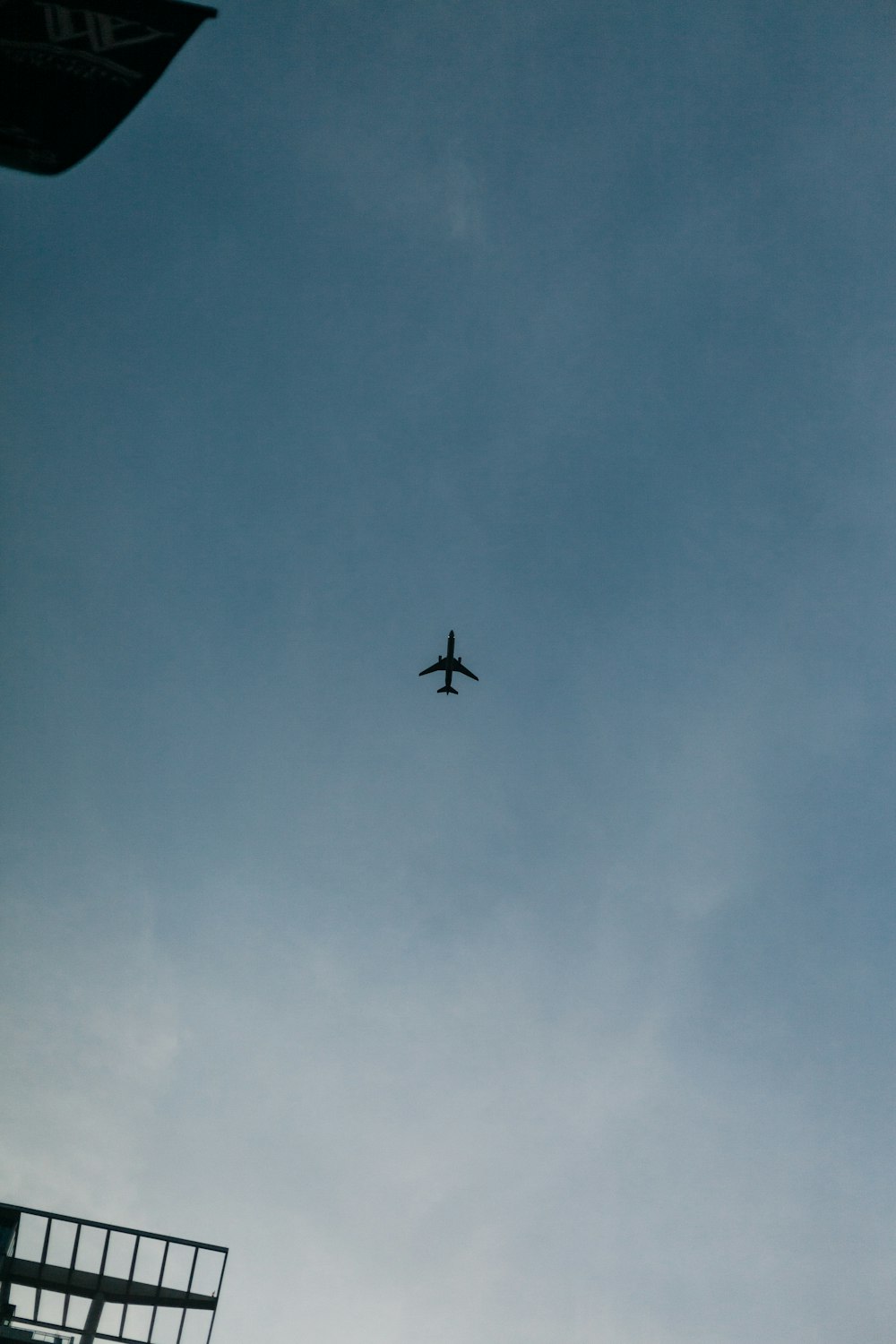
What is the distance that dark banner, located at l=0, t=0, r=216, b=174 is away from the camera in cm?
1549

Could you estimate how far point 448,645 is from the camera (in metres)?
60.6

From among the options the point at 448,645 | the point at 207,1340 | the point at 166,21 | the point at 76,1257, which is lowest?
the point at 207,1340

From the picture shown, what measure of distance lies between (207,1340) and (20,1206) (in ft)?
41.0

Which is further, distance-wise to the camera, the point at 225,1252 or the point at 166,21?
the point at 225,1252

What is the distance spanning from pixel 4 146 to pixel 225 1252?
5230 cm

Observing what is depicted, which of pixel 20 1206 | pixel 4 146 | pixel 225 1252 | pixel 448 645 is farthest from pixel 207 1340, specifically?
pixel 4 146

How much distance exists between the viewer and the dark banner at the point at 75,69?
15.5m

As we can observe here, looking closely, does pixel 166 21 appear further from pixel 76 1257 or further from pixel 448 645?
pixel 76 1257

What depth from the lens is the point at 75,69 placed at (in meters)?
15.6

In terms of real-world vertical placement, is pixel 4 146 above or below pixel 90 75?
below

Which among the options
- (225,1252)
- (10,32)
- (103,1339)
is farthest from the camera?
(225,1252)

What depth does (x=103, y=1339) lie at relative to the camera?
4397 centimetres

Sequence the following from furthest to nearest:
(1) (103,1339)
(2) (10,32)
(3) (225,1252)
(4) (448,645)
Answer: (4) (448,645) → (3) (225,1252) → (1) (103,1339) → (2) (10,32)

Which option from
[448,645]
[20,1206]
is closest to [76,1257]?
[20,1206]
